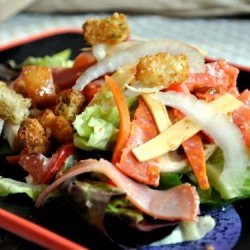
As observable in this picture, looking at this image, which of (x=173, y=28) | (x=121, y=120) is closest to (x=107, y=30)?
(x=121, y=120)

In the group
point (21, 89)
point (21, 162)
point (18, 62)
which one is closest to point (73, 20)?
point (18, 62)

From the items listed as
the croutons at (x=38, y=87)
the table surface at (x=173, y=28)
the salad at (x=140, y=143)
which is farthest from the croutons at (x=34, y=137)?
the table surface at (x=173, y=28)

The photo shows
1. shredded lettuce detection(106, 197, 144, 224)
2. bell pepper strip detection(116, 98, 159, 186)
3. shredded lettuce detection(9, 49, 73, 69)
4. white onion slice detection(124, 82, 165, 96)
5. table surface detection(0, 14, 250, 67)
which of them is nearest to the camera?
shredded lettuce detection(106, 197, 144, 224)

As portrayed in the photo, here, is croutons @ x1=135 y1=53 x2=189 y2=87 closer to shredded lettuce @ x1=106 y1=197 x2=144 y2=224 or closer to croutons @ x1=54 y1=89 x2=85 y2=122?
croutons @ x1=54 y1=89 x2=85 y2=122

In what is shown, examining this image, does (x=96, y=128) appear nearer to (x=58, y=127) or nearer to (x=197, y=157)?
(x=58, y=127)

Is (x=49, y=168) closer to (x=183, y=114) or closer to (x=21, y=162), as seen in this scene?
(x=21, y=162)

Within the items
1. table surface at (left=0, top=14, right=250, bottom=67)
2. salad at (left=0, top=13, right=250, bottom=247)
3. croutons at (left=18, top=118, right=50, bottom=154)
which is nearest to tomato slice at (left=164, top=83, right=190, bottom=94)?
salad at (left=0, top=13, right=250, bottom=247)
